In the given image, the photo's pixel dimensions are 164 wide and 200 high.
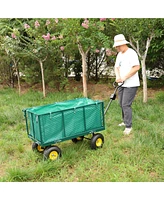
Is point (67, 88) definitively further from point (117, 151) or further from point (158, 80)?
point (117, 151)

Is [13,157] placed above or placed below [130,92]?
below

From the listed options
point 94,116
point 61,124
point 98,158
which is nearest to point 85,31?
point 94,116

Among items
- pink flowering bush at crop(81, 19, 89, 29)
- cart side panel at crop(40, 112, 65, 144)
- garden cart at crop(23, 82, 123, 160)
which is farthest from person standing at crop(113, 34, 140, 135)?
pink flowering bush at crop(81, 19, 89, 29)

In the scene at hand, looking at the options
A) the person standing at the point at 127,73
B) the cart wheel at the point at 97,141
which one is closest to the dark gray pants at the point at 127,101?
the person standing at the point at 127,73

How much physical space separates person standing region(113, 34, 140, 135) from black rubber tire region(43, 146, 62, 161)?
152 cm

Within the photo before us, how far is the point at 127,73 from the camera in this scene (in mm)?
4902

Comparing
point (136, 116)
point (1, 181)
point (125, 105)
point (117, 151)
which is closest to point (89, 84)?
point (136, 116)

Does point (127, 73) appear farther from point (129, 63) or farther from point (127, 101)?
point (127, 101)

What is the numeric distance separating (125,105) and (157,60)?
433 centimetres

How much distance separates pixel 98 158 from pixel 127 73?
161 cm

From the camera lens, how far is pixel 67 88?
9.27 m

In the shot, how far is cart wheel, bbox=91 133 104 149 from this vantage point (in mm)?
4461

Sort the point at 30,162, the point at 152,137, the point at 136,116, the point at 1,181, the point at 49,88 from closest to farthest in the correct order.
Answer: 1. the point at 1,181
2. the point at 30,162
3. the point at 152,137
4. the point at 136,116
5. the point at 49,88

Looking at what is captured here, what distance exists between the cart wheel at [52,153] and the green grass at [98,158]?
0.36ft
